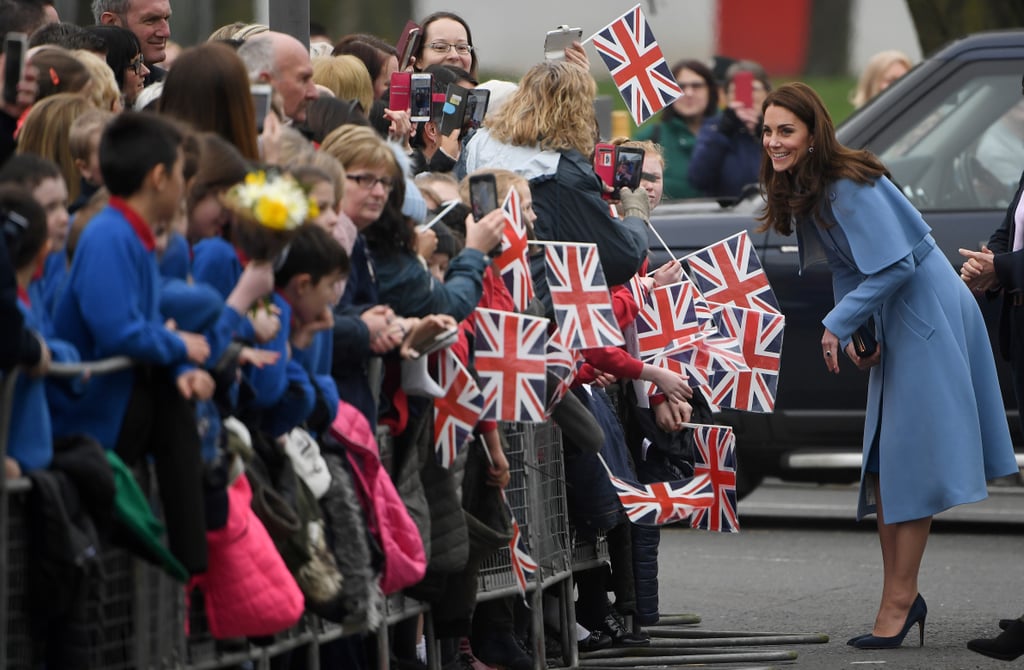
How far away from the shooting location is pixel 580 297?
6.62 m

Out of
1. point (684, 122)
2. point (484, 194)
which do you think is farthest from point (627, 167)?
point (684, 122)

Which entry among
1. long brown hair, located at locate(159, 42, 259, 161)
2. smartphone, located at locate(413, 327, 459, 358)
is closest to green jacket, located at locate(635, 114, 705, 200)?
smartphone, located at locate(413, 327, 459, 358)

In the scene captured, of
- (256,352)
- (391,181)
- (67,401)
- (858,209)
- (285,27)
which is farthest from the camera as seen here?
(858,209)

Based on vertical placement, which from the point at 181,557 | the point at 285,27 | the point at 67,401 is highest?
the point at 285,27

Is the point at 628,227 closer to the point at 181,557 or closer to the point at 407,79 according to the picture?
the point at 407,79

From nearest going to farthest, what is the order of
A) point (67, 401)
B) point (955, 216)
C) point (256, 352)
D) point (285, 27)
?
point (67, 401), point (256, 352), point (285, 27), point (955, 216)

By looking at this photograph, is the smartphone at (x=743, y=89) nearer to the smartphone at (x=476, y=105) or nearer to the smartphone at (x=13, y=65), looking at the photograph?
the smartphone at (x=476, y=105)

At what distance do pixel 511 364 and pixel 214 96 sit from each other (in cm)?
137

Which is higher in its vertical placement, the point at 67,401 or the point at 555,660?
the point at 67,401

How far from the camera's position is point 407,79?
7332mm

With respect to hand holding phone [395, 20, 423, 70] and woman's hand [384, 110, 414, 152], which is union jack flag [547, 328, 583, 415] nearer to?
woman's hand [384, 110, 414, 152]

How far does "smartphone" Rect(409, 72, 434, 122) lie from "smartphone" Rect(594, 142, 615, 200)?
0.61m

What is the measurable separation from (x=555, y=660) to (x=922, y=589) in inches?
93.0

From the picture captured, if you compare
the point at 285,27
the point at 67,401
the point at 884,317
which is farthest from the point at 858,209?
the point at 67,401
